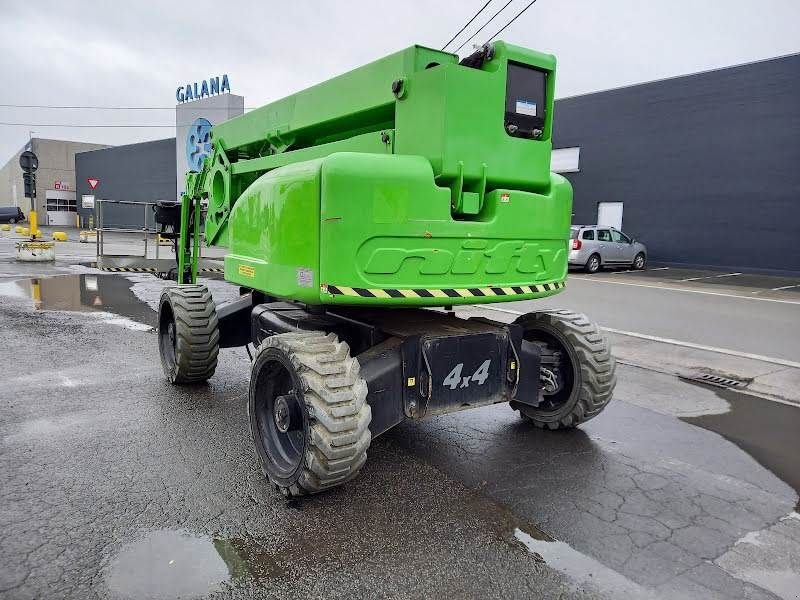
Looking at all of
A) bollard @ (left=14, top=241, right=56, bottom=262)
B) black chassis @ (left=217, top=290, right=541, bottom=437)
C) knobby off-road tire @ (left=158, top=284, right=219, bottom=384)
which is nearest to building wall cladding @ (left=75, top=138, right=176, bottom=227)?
bollard @ (left=14, top=241, right=56, bottom=262)

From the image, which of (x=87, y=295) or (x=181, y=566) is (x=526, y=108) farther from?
(x=87, y=295)

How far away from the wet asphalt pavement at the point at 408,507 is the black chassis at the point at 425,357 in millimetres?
542

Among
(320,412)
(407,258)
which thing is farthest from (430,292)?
(320,412)

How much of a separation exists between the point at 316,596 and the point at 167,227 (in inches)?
230

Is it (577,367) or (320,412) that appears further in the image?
(577,367)

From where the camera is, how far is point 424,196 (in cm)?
364

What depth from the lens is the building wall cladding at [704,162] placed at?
822 inches

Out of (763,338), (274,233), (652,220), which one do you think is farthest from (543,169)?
(652,220)

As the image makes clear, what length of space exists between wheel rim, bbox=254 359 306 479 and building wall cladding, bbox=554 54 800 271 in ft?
71.3

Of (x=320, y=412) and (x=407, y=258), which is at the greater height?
(x=407, y=258)

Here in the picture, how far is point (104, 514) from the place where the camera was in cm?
361

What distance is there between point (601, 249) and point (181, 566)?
67.1 ft

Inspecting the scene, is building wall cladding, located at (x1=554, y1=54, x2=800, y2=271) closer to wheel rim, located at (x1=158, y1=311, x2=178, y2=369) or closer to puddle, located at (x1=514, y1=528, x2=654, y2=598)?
wheel rim, located at (x1=158, y1=311, x2=178, y2=369)

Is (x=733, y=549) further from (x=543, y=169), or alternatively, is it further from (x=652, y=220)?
(x=652, y=220)
